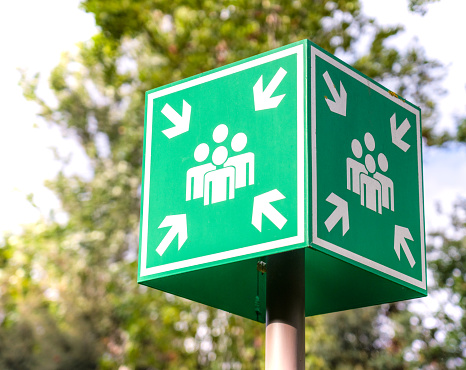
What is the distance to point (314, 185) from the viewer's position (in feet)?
8.53

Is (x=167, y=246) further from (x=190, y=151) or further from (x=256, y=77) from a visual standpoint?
(x=256, y=77)

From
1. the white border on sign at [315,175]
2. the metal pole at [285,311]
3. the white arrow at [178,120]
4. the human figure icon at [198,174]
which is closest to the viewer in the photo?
the white border on sign at [315,175]

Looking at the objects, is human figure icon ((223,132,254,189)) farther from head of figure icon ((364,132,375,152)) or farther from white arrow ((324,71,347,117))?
head of figure icon ((364,132,375,152))

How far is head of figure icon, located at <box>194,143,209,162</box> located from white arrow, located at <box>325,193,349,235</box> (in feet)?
1.74

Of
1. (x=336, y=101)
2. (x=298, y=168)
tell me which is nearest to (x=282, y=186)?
(x=298, y=168)

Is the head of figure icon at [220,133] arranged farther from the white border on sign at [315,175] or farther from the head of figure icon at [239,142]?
the white border on sign at [315,175]

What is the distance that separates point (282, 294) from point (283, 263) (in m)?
0.12

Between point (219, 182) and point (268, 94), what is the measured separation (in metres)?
0.36

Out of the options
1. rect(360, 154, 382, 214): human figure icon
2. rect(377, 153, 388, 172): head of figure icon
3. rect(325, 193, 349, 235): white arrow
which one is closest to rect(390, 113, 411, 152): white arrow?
rect(377, 153, 388, 172): head of figure icon

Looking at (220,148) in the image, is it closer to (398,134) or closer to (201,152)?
(201,152)

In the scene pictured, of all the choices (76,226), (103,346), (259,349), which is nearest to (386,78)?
(259,349)

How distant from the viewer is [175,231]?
288 centimetres

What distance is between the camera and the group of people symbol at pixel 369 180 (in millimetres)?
2803

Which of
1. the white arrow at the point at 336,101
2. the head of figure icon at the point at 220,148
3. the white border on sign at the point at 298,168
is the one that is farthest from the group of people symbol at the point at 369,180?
the head of figure icon at the point at 220,148
